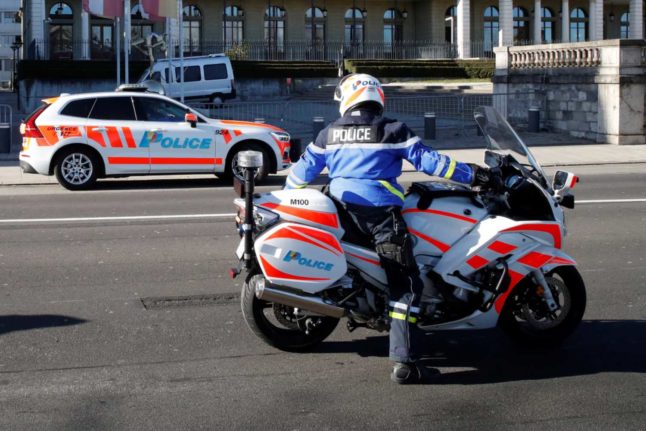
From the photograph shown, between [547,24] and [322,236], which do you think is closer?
[322,236]

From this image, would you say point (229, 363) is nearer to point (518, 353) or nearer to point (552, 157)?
point (518, 353)

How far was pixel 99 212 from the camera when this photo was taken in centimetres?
1350

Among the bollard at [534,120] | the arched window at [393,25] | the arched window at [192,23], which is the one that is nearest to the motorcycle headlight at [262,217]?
the bollard at [534,120]

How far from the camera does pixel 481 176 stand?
6.18 m

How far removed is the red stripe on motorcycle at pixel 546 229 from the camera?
6367 mm

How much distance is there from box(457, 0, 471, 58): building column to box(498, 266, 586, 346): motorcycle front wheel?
57.5m

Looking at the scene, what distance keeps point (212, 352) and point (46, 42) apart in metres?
49.1

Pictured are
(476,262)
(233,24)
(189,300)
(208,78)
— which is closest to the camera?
(476,262)

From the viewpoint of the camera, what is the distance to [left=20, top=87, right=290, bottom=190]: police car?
54.5ft

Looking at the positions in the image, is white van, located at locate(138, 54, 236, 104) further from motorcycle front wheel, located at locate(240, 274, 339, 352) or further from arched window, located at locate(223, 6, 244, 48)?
motorcycle front wheel, located at locate(240, 274, 339, 352)

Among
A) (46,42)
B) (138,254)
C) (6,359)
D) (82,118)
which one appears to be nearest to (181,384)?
(6,359)

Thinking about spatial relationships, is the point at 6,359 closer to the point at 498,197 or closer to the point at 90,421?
the point at 90,421

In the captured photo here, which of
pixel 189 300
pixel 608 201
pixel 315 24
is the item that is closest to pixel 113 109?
pixel 608 201

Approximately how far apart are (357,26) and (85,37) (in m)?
18.7
